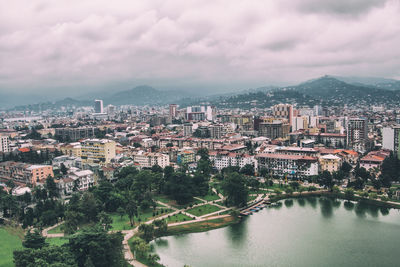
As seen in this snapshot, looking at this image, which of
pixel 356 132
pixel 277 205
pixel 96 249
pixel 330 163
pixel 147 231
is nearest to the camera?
pixel 96 249

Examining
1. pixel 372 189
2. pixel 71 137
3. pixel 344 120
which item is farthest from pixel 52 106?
pixel 372 189

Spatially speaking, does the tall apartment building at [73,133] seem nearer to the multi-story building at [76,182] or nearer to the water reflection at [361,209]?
the multi-story building at [76,182]

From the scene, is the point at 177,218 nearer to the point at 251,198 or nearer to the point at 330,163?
the point at 251,198

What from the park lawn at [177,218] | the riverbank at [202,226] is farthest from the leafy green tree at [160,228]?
the park lawn at [177,218]

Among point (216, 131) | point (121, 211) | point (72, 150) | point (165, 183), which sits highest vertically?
point (216, 131)

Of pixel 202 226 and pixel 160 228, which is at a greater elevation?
pixel 160 228

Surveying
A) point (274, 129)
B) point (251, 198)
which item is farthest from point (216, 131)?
point (251, 198)

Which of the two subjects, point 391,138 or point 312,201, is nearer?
point 312,201

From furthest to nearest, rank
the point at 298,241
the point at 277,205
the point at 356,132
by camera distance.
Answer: the point at 356,132
the point at 277,205
the point at 298,241
